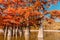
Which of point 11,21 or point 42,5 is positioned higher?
point 42,5

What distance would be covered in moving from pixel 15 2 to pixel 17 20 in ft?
11.5

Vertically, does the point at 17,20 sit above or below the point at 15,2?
below

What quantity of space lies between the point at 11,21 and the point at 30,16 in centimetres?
480

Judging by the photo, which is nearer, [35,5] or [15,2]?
[35,5]

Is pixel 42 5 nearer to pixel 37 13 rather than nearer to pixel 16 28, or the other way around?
pixel 37 13

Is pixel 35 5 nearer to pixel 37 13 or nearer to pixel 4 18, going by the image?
pixel 37 13

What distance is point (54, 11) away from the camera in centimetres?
3850

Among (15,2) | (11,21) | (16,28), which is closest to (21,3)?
(15,2)

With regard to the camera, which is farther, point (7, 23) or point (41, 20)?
point (7, 23)

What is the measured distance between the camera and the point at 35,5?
39406 mm

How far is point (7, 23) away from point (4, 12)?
2510 millimetres


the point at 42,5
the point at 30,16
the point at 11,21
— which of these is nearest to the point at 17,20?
the point at 11,21

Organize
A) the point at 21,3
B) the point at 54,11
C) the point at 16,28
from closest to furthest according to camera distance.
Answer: the point at 54,11, the point at 21,3, the point at 16,28

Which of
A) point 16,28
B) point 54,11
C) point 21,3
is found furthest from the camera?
point 16,28
